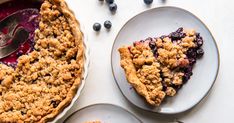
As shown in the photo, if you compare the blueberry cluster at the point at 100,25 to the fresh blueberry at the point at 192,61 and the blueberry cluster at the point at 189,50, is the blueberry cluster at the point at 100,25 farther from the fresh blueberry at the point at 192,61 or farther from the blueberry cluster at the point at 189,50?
the fresh blueberry at the point at 192,61

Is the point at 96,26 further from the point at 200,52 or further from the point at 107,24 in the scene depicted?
the point at 200,52

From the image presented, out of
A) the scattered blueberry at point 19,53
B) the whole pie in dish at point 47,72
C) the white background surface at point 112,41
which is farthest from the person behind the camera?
the white background surface at point 112,41

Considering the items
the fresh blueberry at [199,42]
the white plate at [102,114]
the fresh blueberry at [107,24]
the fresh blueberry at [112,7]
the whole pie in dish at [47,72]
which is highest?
the fresh blueberry at [112,7]

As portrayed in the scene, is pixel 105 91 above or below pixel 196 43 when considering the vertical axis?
below

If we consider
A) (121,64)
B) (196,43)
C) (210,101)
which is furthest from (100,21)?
(210,101)

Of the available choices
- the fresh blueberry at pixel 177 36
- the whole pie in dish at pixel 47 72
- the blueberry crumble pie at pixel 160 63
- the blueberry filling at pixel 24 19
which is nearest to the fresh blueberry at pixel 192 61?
the blueberry crumble pie at pixel 160 63

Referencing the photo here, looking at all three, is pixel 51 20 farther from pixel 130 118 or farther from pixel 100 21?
pixel 130 118

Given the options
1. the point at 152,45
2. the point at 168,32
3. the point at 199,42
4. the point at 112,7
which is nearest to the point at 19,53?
the point at 112,7
